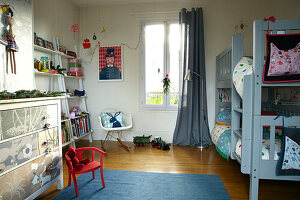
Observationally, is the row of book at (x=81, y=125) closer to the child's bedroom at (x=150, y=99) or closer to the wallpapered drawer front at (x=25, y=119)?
the child's bedroom at (x=150, y=99)

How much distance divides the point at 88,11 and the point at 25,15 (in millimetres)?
1812

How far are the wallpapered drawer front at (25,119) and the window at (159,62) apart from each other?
2.11 meters

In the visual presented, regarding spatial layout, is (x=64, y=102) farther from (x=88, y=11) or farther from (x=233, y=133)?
(x=233, y=133)

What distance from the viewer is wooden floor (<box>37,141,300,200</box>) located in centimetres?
185

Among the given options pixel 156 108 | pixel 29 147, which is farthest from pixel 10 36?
pixel 156 108

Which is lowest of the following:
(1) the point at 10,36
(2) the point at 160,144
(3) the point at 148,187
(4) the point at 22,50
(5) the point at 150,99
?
(3) the point at 148,187

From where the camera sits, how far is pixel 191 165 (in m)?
2.53

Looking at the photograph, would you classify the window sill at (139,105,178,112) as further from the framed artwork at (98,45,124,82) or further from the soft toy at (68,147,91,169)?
the soft toy at (68,147,91,169)

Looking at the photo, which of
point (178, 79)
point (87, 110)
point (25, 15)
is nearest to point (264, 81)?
point (178, 79)

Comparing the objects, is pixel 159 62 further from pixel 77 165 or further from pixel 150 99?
pixel 77 165

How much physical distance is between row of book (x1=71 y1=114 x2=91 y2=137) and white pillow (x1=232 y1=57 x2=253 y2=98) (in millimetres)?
2629

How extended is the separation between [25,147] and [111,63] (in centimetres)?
252

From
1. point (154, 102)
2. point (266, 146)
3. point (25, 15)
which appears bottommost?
point (266, 146)

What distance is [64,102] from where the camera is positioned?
3.02 metres
